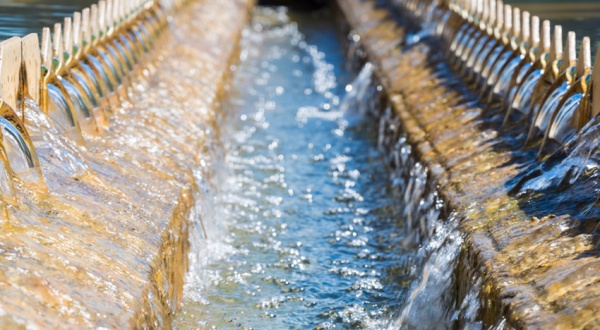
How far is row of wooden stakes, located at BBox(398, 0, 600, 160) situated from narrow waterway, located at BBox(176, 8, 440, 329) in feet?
4.55

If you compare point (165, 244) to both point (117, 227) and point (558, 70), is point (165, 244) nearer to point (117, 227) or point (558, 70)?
point (117, 227)

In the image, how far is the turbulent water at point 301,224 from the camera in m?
7.29

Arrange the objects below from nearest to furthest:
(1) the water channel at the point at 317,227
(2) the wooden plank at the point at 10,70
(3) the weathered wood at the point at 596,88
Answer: (2) the wooden plank at the point at 10,70
(3) the weathered wood at the point at 596,88
(1) the water channel at the point at 317,227

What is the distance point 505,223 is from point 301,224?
346 cm

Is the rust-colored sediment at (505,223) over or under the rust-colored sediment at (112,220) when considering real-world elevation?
under

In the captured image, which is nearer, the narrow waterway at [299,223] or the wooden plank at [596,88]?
the wooden plank at [596,88]

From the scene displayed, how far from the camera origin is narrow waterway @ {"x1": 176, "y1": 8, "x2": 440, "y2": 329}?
23.9 feet

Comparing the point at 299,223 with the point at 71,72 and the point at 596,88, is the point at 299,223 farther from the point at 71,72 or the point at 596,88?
the point at 596,88

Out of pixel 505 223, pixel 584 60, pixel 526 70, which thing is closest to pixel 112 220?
pixel 505 223

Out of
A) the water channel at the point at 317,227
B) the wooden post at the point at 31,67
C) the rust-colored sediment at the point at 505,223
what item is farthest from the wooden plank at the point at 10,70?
the rust-colored sediment at the point at 505,223

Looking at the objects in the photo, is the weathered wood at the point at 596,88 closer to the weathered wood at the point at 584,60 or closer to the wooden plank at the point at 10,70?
the weathered wood at the point at 584,60

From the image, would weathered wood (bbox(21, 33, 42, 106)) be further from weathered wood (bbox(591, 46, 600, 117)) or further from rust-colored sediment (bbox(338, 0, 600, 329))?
weathered wood (bbox(591, 46, 600, 117))

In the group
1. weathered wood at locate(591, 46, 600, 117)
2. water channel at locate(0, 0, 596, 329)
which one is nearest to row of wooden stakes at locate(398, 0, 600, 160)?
weathered wood at locate(591, 46, 600, 117)

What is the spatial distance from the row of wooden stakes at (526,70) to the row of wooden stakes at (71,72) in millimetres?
3506
